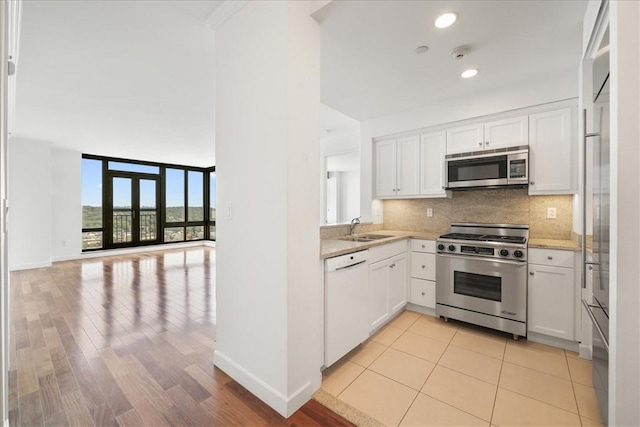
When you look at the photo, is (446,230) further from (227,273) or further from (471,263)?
(227,273)

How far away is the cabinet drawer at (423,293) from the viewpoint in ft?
10.1

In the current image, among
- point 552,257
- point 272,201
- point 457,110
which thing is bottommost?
point 552,257

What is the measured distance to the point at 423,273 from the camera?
3.15 metres

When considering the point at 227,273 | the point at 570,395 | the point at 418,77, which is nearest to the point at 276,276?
the point at 227,273

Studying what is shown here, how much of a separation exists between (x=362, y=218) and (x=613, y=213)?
9.65ft

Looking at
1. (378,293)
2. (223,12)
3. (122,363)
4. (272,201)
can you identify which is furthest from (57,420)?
(223,12)

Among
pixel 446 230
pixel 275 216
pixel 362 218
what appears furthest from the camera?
pixel 362 218

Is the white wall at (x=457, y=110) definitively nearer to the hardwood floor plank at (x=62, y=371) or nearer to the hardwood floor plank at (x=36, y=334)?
the hardwood floor plank at (x=62, y=371)

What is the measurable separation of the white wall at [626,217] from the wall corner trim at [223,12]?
197cm

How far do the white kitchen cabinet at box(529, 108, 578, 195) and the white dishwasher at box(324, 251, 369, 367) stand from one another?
6.53 ft

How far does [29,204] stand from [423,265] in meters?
7.44

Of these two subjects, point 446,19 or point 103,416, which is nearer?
point 103,416

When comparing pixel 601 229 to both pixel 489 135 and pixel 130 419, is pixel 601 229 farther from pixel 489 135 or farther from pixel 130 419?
pixel 130 419

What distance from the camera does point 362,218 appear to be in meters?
4.02
